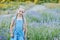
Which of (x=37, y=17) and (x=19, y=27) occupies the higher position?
(x=37, y=17)

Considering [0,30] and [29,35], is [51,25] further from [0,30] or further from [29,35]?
[0,30]

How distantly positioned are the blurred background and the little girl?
9 cm

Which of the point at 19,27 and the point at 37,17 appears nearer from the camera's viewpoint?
the point at 19,27

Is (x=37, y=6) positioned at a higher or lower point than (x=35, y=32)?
higher

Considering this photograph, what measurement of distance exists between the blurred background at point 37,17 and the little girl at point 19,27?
9 centimetres

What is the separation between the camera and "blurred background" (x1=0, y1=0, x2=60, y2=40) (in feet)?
16.9

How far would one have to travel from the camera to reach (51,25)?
5266mm

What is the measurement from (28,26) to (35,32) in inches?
6.2

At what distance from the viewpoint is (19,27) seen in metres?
5.11

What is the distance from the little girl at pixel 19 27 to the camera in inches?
201

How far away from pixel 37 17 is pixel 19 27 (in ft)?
1.33

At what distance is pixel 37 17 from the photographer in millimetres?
5320

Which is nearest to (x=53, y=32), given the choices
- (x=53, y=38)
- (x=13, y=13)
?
(x=53, y=38)

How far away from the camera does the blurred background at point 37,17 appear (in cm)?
516
